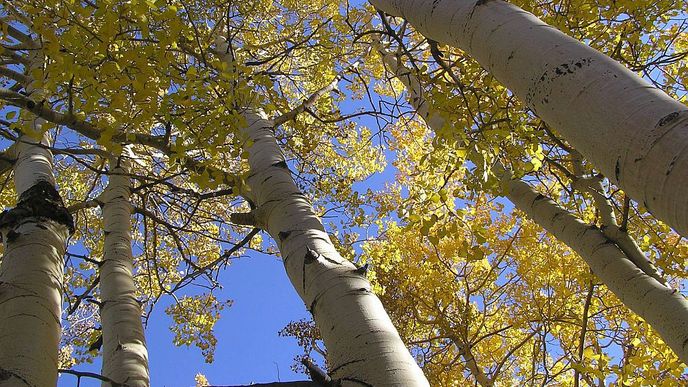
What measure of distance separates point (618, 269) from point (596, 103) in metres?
2.24

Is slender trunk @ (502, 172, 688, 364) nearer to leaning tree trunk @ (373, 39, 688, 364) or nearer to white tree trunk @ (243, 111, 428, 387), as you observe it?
leaning tree trunk @ (373, 39, 688, 364)

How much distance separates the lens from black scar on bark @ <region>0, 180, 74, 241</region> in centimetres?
259

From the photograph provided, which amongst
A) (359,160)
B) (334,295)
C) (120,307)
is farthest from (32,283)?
(359,160)

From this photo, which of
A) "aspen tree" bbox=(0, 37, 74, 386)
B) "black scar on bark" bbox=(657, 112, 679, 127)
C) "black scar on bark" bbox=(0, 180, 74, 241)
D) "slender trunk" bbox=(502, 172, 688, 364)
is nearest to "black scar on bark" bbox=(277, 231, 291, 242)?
"aspen tree" bbox=(0, 37, 74, 386)

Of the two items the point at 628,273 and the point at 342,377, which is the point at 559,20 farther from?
the point at 342,377

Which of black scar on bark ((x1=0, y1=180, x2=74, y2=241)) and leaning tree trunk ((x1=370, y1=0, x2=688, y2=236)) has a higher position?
black scar on bark ((x1=0, y1=180, x2=74, y2=241))

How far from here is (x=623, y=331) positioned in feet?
18.1

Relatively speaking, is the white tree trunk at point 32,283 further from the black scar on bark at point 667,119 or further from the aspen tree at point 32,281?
the black scar on bark at point 667,119

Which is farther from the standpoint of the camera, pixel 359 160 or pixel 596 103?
pixel 359 160

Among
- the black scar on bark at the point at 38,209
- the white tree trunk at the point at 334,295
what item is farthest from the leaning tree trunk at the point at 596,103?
the black scar on bark at the point at 38,209

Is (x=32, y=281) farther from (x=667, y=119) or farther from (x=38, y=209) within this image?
(x=667, y=119)

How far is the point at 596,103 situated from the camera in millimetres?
1144

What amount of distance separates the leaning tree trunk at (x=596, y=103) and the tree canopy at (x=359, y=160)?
0.03 m

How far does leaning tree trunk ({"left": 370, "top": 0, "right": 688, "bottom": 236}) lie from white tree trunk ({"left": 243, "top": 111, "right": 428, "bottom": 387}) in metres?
0.81
